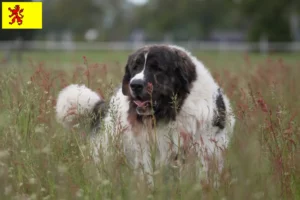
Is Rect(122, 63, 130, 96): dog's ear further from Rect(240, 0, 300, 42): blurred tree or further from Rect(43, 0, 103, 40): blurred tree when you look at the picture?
Rect(43, 0, 103, 40): blurred tree

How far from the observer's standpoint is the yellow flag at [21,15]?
22.4ft

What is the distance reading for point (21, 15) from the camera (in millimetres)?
6801

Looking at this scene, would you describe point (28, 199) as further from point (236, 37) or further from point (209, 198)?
point (236, 37)

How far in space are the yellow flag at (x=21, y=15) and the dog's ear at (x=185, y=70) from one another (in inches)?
102

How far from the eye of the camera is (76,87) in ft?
17.4

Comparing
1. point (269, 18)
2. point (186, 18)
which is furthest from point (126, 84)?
point (186, 18)

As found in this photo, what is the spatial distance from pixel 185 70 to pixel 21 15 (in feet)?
9.60

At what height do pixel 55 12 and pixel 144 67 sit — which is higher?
pixel 55 12

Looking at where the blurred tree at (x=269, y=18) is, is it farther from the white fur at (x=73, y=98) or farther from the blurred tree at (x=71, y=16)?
the white fur at (x=73, y=98)

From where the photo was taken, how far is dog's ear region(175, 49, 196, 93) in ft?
15.6

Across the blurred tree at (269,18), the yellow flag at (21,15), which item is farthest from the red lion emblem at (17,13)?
the blurred tree at (269,18)

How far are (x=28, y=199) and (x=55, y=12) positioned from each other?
57.8 metres

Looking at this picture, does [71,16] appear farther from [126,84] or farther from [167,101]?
[167,101]

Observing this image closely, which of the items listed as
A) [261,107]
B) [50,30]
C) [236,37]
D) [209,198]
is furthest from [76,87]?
[236,37]
